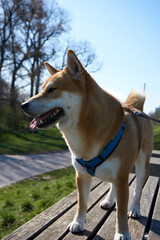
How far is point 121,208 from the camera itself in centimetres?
205

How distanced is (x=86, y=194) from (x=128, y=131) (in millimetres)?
830

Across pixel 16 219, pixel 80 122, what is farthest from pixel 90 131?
pixel 16 219

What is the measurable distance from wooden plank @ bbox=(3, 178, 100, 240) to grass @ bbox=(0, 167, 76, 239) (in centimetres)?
98

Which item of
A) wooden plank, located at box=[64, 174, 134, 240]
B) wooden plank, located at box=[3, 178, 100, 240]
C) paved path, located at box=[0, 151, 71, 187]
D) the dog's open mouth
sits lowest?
paved path, located at box=[0, 151, 71, 187]

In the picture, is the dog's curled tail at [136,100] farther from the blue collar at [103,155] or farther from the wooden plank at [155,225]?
the wooden plank at [155,225]

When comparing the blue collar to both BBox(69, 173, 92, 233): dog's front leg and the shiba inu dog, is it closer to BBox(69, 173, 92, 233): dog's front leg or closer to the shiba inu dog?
the shiba inu dog

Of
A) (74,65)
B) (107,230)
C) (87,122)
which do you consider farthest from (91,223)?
(74,65)

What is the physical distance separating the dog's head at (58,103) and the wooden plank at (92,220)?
42.9 inches

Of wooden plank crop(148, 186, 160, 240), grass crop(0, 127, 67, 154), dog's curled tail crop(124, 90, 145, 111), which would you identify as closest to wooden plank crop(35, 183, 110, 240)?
wooden plank crop(148, 186, 160, 240)

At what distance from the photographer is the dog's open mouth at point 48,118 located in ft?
6.47

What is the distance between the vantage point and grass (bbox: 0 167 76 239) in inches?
133

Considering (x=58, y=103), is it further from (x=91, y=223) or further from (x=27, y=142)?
(x=27, y=142)

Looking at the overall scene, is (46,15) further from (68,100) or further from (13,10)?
(68,100)

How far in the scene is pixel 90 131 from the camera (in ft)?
6.60
